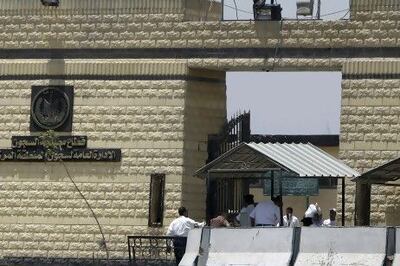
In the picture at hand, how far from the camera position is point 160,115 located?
33.8 meters

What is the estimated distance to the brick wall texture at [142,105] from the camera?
32500mm

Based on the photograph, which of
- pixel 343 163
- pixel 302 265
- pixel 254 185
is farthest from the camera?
pixel 254 185

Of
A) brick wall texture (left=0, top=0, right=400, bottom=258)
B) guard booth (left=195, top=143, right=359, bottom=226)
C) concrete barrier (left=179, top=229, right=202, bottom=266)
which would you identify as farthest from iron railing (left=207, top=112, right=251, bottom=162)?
concrete barrier (left=179, top=229, right=202, bottom=266)

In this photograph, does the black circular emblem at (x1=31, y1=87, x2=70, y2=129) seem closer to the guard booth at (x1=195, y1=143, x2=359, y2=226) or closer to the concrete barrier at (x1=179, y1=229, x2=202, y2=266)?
the guard booth at (x1=195, y1=143, x2=359, y2=226)

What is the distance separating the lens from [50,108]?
114 ft

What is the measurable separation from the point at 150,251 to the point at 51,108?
3.99 m

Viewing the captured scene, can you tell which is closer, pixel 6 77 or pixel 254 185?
pixel 6 77

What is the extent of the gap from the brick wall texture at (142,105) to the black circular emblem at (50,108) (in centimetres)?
22

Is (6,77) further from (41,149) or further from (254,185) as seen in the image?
(254,185)

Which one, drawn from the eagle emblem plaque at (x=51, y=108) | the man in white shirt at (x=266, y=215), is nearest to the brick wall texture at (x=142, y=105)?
the eagle emblem plaque at (x=51, y=108)

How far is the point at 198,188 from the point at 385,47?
4877 millimetres

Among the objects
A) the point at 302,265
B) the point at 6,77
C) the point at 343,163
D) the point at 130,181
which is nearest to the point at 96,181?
the point at 130,181

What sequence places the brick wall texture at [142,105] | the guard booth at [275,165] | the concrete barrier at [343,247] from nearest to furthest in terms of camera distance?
the concrete barrier at [343,247]
the guard booth at [275,165]
the brick wall texture at [142,105]

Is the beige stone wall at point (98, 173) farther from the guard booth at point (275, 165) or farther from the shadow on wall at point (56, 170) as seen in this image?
the guard booth at point (275, 165)
